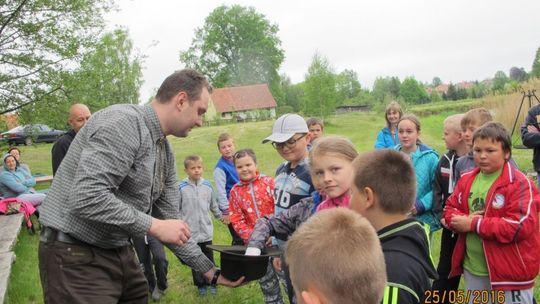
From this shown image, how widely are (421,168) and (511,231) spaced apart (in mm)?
1388

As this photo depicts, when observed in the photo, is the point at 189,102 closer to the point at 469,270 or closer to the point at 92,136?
the point at 92,136

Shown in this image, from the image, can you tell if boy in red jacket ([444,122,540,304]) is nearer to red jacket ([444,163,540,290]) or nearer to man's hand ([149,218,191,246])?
red jacket ([444,163,540,290])

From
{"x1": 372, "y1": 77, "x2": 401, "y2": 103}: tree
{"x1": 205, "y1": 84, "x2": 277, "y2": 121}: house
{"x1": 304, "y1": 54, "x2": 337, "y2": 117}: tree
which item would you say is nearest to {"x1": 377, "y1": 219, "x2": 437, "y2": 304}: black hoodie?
{"x1": 304, "y1": 54, "x2": 337, "y2": 117}: tree

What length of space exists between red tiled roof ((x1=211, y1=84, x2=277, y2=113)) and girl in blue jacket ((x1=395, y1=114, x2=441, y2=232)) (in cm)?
5551

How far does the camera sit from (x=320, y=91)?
A: 38.6 meters

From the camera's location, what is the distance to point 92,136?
8.33 feet

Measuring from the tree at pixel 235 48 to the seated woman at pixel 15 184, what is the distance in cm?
5243

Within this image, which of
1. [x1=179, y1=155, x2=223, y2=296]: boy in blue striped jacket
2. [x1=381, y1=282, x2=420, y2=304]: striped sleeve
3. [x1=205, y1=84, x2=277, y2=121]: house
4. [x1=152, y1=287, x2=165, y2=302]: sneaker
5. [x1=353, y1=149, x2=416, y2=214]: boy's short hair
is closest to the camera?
[x1=381, y1=282, x2=420, y2=304]: striped sleeve

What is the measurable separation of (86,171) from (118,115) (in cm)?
39

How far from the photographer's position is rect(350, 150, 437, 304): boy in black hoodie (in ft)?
6.34

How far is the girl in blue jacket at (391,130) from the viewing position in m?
6.12

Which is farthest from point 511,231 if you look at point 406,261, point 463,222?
point 406,261

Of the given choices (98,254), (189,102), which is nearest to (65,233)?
(98,254)
